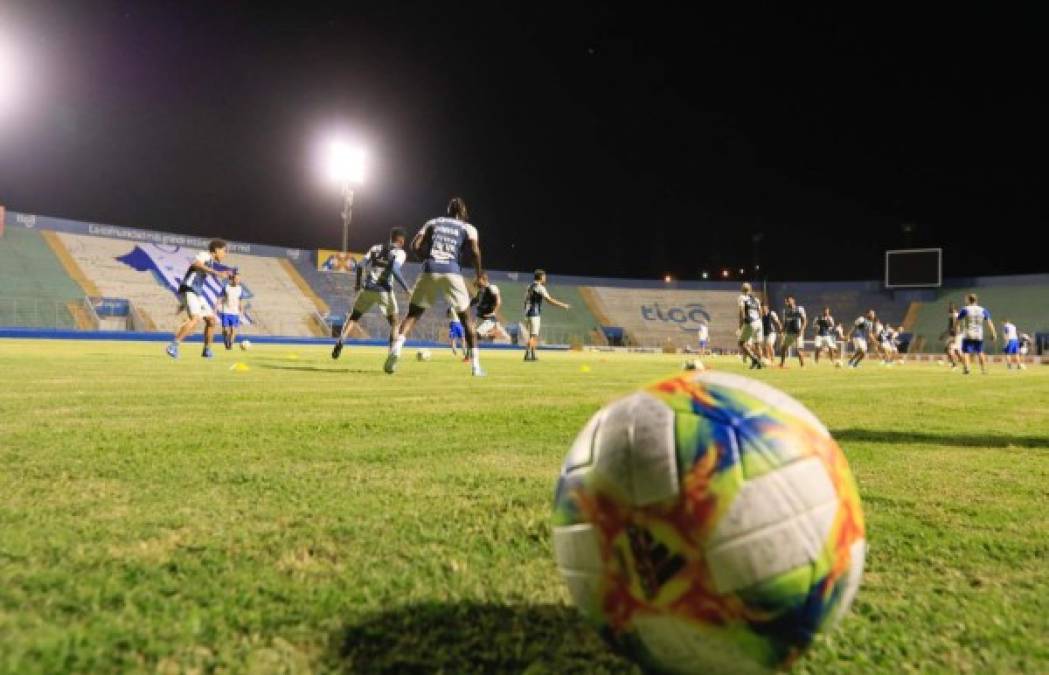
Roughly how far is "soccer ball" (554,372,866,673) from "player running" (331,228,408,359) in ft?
39.6

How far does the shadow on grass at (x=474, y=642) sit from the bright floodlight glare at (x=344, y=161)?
4379 centimetres

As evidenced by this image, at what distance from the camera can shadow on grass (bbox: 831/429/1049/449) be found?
5230 mm

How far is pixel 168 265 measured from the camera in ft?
155

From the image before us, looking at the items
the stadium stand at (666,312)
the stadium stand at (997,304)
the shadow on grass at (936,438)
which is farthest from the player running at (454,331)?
the stadium stand at (997,304)

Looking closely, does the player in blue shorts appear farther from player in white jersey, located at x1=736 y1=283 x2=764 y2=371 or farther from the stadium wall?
the stadium wall

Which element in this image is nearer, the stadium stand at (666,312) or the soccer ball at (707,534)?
the soccer ball at (707,534)

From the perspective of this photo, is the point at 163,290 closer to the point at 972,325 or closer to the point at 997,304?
the point at 972,325

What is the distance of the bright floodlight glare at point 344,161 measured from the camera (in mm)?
43281

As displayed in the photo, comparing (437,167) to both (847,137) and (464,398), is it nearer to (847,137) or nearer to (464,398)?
(847,137)

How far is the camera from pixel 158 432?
181 inches

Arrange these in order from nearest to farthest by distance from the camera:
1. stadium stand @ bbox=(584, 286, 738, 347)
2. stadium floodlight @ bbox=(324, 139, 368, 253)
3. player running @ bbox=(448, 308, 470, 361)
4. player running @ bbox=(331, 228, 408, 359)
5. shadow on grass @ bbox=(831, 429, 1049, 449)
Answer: shadow on grass @ bbox=(831, 429, 1049, 449)
player running @ bbox=(331, 228, 408, 359)
player running @ bbox=(448, 308, 470, 361)
stadium floodlight @ bbox=(324, 139, 368, 253)
stadium stand @ bbox=(584, 286, 738, 347)

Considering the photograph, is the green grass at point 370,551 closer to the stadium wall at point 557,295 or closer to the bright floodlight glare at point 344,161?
the stadium wall at point 557,295

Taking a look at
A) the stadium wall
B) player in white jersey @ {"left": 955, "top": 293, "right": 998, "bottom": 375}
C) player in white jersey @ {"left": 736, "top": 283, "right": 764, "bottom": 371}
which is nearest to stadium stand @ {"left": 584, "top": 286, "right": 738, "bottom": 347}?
the stadium wall

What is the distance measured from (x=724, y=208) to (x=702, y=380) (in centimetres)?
7150
